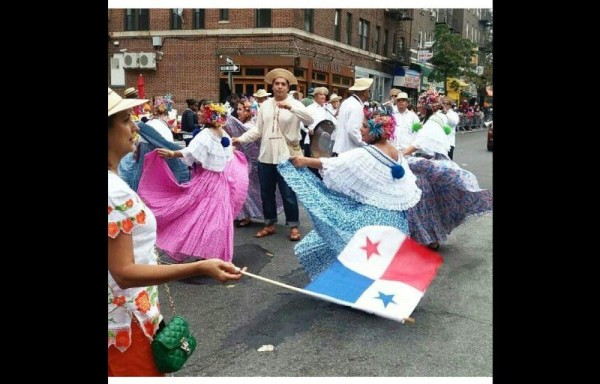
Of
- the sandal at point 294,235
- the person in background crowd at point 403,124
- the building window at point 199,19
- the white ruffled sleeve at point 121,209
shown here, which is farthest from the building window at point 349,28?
the white ruffled sleeve at point 121,209

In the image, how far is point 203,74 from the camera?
24.6 meters

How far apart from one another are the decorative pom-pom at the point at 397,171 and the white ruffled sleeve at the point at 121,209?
9.60ft

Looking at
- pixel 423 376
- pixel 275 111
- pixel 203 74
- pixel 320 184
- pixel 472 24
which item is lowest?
pixel 423 376

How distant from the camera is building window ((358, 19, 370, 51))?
30.1 meters

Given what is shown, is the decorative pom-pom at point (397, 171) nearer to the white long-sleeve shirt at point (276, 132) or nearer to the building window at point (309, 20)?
the white long-sleeve shirt at point (276, 132)

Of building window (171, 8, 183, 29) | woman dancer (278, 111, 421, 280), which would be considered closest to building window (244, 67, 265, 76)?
building window (171, 8, 183, 29)

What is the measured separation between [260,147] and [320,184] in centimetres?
286

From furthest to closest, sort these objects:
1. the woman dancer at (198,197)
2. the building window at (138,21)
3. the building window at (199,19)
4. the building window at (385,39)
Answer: the building window at (385,39) < the building window at (138,21) < the building window at (199,19) < the woman dancer at (198,197)

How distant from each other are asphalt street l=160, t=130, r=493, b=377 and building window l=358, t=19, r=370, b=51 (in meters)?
25.6

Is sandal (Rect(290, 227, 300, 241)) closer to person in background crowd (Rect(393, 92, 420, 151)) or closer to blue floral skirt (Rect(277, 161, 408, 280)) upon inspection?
blue floral skirt (Rect(277, 161, 408, 280))

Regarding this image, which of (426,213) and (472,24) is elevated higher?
(472,24)

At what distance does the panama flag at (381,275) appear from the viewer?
275 centimetres
